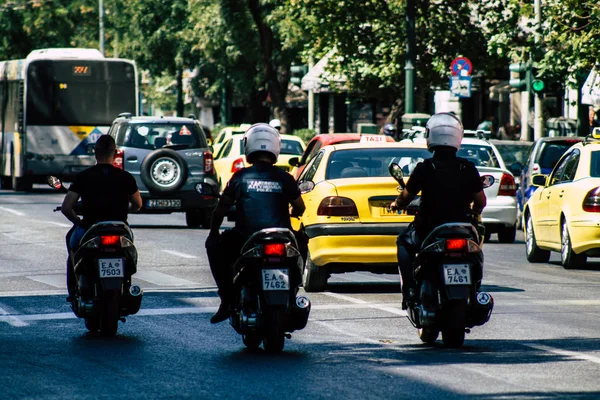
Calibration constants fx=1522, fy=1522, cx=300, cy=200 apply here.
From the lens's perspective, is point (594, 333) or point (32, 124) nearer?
point (594, 333)

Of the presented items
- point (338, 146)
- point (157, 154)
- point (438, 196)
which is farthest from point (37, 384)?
point (157, 154)

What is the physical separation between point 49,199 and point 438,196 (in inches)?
965

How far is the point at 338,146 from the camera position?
49.2 ft

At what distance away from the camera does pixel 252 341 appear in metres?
9.83

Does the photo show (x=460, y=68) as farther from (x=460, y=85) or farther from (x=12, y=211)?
(x=12, y=211)

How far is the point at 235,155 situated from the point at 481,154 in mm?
7096

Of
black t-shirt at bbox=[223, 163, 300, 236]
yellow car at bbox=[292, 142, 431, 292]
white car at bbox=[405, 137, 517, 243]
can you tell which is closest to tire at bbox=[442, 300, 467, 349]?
black t-shirt at bbox=[223, 163, 300, 236]

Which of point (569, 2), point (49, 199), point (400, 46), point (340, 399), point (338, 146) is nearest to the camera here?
point (340, 399)

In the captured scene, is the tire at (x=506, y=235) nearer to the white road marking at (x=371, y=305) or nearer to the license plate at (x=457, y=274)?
the white road marking at (x=371, y=305)

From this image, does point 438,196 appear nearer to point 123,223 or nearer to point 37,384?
point 123,223

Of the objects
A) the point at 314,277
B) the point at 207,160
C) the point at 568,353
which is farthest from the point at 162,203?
the point at 568,353

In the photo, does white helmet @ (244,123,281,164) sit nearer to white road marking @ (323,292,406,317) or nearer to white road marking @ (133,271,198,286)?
white road marking @ (323,292,406,317)

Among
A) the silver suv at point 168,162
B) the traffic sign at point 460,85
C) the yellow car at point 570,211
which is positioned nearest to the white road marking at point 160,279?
the yellow car at point 570,211

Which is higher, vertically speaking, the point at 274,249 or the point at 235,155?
the point at 274,249
